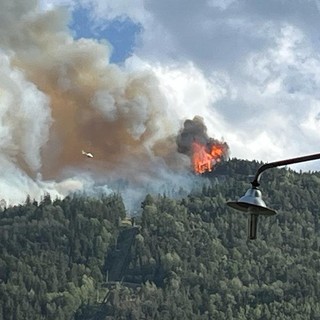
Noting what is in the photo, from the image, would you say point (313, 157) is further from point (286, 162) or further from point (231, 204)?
point (231, 204)

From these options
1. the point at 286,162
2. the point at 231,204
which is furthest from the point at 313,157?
the point at 231,204

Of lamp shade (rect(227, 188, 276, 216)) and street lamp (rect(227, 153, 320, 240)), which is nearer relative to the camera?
street lamp (rect(227, 153, 320, 240))

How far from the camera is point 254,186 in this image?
1806cm

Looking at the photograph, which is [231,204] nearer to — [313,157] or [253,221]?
[253,221]

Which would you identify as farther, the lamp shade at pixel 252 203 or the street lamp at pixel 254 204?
the lamp shade at pixel 252 203

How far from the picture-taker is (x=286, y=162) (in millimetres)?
17359

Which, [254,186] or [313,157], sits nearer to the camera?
[313,157]

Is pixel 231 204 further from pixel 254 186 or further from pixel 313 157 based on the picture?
pixel 313 157

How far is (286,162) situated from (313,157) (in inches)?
25.4

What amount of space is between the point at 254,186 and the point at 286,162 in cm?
93

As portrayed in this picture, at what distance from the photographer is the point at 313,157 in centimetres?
1683

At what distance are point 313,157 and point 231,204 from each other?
213 cm

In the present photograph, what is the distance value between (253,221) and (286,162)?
1113 mm

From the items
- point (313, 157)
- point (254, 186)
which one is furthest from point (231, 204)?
point (313, 157)
